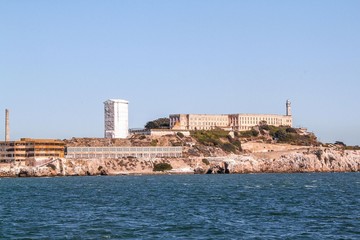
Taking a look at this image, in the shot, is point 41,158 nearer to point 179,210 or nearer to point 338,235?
point 179,210

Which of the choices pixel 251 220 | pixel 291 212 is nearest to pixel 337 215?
pixel 291 212

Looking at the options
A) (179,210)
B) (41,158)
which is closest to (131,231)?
(179,210)

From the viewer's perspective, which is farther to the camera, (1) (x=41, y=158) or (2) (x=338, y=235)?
(1) (x=41, y=158)

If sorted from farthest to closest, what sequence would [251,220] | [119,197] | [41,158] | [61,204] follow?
[41,158] → [119,197] → [61,204] → [251,220]

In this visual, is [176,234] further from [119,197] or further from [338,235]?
[119,197]

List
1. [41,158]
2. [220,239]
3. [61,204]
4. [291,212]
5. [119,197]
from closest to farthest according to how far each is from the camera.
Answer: [220,239] < [291,212] < [61,204] < [119,197] < [41,158]

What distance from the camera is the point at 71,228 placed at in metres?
54.6

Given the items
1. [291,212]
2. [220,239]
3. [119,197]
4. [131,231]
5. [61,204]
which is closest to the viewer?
[220,239]

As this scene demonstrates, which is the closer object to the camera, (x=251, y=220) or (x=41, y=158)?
(x=251, y=220)

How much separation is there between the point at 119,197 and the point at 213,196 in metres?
11.8

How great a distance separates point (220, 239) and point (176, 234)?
376 cm

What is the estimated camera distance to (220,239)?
4900 centimetres

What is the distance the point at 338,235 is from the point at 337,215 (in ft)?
45.1

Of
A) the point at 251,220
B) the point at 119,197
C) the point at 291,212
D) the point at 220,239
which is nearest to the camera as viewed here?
the point at 220,239
